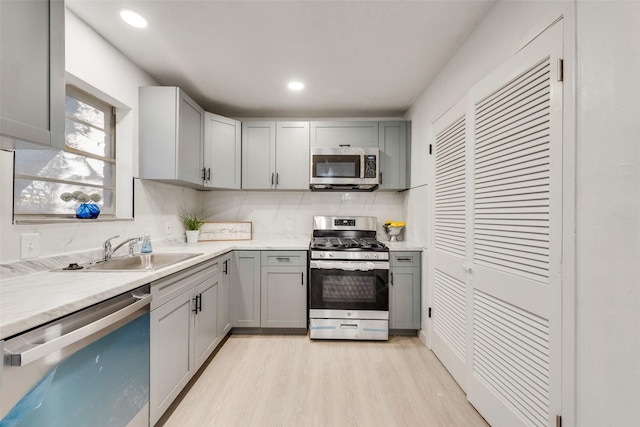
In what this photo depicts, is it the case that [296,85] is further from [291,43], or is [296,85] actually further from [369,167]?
[369,167]

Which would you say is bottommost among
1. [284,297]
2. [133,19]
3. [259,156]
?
[284,297]

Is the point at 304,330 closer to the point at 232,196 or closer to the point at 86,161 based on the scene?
the point at 232,196

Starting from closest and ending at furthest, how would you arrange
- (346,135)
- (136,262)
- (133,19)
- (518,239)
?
(518,239) < (133,19) < (136,262) < (346,135)

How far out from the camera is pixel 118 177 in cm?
210

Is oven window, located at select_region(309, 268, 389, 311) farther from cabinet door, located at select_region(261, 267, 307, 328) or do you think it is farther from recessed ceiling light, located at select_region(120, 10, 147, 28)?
recessed ceiling light, located at select_region(120, 10, 147, 28)

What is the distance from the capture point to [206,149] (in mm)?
2779

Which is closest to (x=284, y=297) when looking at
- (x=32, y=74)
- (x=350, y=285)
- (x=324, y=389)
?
(x=350, y=285)

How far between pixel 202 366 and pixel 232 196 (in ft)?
6.27

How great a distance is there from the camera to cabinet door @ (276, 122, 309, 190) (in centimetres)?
307

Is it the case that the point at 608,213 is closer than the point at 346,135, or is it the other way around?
the point at 608,213

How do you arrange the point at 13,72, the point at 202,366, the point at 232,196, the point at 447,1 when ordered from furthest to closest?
the point at 232,196 → the point at 202,366 → the point at 447,1 → the point at 13,72

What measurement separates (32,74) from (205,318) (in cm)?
171

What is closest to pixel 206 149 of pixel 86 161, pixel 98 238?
pixel 86 161

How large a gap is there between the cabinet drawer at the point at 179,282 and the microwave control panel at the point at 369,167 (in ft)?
5.73
